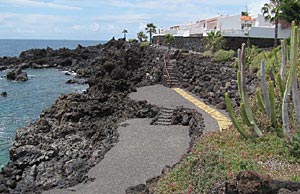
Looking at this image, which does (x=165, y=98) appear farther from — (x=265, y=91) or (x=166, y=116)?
(x=265, y=91)

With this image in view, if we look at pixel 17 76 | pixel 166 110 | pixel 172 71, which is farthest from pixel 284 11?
pixel 17 76

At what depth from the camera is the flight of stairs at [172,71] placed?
1426 inches

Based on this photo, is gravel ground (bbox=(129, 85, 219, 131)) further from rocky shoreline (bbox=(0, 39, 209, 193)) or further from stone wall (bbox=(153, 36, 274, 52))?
stone wall (bbox=(153, 36, 274, 52))

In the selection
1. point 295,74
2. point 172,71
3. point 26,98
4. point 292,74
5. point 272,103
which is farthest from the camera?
point 26,98

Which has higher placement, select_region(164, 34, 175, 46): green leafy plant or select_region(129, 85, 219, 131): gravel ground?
select_region(164, 34, 175, 46): green leafy plant

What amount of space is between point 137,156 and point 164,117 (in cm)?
684

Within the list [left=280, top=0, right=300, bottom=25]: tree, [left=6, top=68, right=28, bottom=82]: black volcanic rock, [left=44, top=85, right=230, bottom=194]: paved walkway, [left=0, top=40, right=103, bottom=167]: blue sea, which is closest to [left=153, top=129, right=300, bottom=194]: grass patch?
[left=44, top=85, right=230, bottom=194]: paved walkway

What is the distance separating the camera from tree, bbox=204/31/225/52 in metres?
40.7

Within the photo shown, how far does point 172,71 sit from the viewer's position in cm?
3859

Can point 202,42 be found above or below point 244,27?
below

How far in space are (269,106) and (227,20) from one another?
123ft

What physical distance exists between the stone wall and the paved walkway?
16.2 m

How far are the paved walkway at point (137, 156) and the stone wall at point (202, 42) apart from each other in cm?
1622

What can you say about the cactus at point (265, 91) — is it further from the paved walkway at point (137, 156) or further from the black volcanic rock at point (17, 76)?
the black volcanic rock at point (17, 76)
